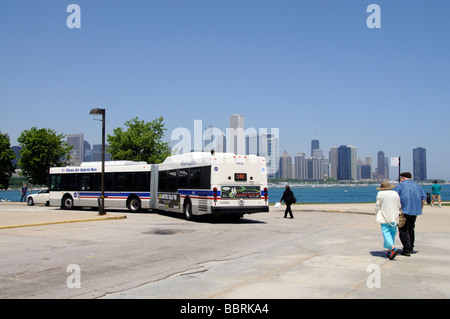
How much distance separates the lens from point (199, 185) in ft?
64.8

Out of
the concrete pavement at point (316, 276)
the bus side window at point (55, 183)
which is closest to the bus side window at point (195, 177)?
the concrete pavement at point (316, 276)

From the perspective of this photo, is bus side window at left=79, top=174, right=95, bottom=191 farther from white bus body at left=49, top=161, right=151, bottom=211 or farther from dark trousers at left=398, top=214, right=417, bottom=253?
dark trousers at left=398, top=214, right=417, bottom=253

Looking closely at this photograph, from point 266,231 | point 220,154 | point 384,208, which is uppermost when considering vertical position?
point 220,154

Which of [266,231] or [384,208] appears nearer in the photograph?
[384,208]

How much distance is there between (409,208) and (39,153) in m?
40.7

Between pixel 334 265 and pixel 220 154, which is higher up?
pixel 220 154

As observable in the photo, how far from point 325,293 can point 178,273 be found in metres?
3.00

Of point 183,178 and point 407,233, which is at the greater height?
point 183,178

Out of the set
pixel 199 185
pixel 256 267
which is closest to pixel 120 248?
pixel 256 267

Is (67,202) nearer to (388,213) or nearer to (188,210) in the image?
(188,210)

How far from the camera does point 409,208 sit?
930 centimetres

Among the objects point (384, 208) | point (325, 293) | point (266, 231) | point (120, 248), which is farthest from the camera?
point (266, 231)

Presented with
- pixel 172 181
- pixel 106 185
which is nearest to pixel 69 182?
pixel 106 185
